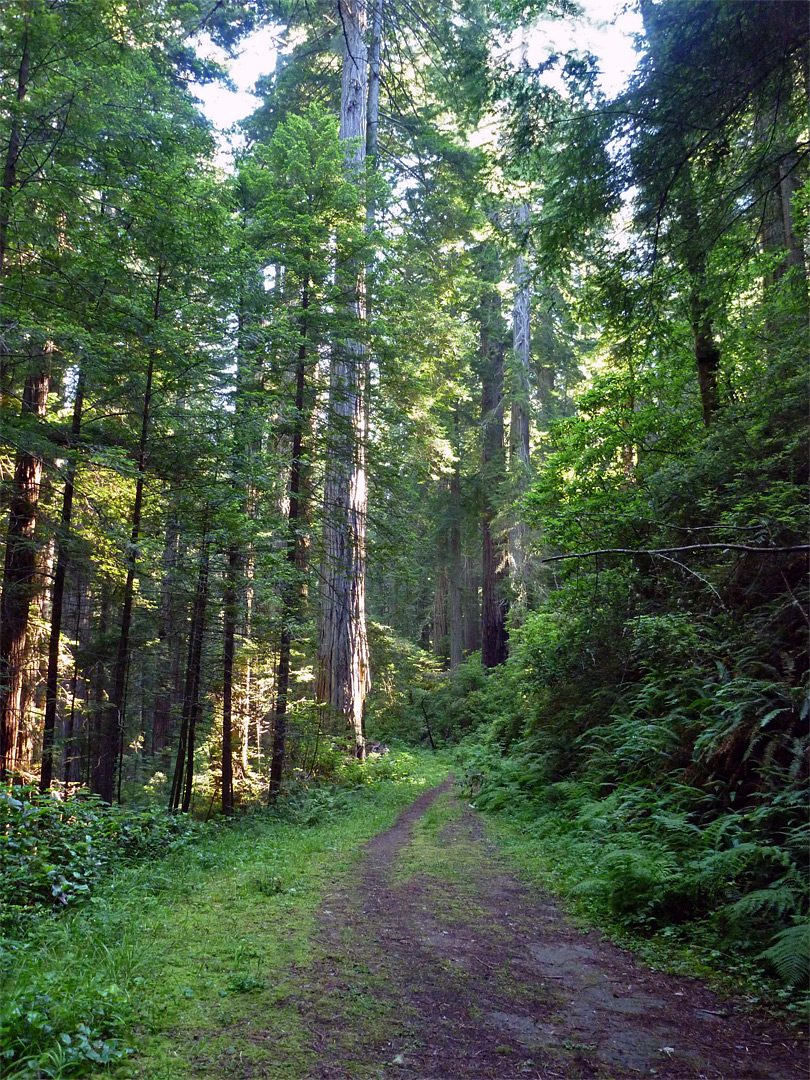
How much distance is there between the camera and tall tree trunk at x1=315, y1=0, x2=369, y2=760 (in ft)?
37.5

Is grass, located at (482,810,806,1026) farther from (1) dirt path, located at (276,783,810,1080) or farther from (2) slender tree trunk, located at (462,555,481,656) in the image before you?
(2) slender tree trunk, located at (462,555,481,656)

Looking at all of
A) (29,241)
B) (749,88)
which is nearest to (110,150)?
(29,241)

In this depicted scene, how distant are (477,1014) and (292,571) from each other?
257 inches

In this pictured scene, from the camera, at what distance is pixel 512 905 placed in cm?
520

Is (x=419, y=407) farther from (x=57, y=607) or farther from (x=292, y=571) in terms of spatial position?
(x=57, y=607)

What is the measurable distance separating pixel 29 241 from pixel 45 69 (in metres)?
1.83

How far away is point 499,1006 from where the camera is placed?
11.3ft

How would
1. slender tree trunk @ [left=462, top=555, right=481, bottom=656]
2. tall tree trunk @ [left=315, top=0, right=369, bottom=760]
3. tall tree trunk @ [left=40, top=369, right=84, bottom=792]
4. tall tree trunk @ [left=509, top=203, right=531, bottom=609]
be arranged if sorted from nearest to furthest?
tall tree trunk @ [left=40, top=369, right=84, bottom=792]
tall tree trunk @ [left=315, top=0, right=369, bottom=760]
tall tree trunk @ [left=509, top=203, right=531, bottom=609]
slender tree trunk @ [left=462, top=555, right=481, bottom=656]

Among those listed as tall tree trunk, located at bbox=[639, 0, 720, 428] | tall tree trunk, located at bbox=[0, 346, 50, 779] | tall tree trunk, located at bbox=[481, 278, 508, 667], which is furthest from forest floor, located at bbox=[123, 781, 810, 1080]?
tall tree trunk, located at bbox=[481, 278, 508, 667]

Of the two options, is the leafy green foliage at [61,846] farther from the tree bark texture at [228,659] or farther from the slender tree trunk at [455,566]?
the slender tree trunk at [455,566]

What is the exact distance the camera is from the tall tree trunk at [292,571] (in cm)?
985

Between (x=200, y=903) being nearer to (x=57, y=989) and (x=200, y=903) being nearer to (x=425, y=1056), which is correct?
(x=57, y=989)

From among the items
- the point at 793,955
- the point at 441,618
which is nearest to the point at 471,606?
the point at 441,618

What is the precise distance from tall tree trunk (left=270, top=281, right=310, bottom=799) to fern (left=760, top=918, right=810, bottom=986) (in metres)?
6.92
